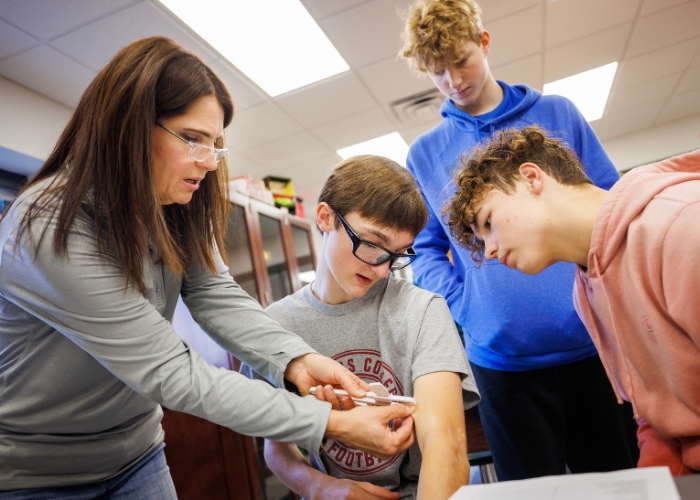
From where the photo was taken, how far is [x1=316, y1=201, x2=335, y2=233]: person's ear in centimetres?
130

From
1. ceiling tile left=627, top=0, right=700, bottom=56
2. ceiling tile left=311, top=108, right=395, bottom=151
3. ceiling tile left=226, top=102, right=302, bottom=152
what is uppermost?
ceiling tile left=627, top=0, right=700, bottom=56

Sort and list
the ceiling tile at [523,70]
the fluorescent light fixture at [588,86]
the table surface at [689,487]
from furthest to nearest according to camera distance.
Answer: the fluorescent light fixture at [588,86] → the ceiling tile at [523,70] → the table surface at [689,487]

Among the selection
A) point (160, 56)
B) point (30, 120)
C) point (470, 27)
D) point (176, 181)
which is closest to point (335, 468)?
point (176, 181)

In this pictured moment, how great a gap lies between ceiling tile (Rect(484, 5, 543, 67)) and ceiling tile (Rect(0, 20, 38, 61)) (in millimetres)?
2801

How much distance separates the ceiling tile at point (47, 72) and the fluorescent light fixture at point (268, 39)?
830mm

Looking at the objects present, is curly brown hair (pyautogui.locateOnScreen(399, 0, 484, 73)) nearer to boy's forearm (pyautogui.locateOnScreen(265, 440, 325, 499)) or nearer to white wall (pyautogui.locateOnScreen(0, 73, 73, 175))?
boy's forearm (pyautogui.locateOnScreen(265, 440, 325, 499))

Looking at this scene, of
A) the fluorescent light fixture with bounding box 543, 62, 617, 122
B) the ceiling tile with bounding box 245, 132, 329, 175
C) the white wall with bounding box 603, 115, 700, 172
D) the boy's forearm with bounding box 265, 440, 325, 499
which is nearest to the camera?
the boy's forearm with bounding box 265, 440, 325, 499

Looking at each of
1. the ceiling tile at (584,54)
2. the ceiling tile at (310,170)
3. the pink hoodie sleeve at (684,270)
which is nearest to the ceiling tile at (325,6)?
the ceiling tile at (584,54)

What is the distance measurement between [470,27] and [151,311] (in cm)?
120

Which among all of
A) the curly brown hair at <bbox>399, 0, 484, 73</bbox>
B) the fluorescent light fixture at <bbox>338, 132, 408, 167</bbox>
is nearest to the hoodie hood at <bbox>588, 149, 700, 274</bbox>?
the curly brown hair at <bbox>399, 0, 484, 73</bbox>

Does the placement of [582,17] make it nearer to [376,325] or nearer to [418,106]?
[418,106]

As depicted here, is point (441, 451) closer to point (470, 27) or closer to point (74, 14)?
point (470, 27)

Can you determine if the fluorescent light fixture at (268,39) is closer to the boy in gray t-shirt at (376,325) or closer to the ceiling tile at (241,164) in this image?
the ceiling tile at (241,164)

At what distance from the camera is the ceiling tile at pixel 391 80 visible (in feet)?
12.1
